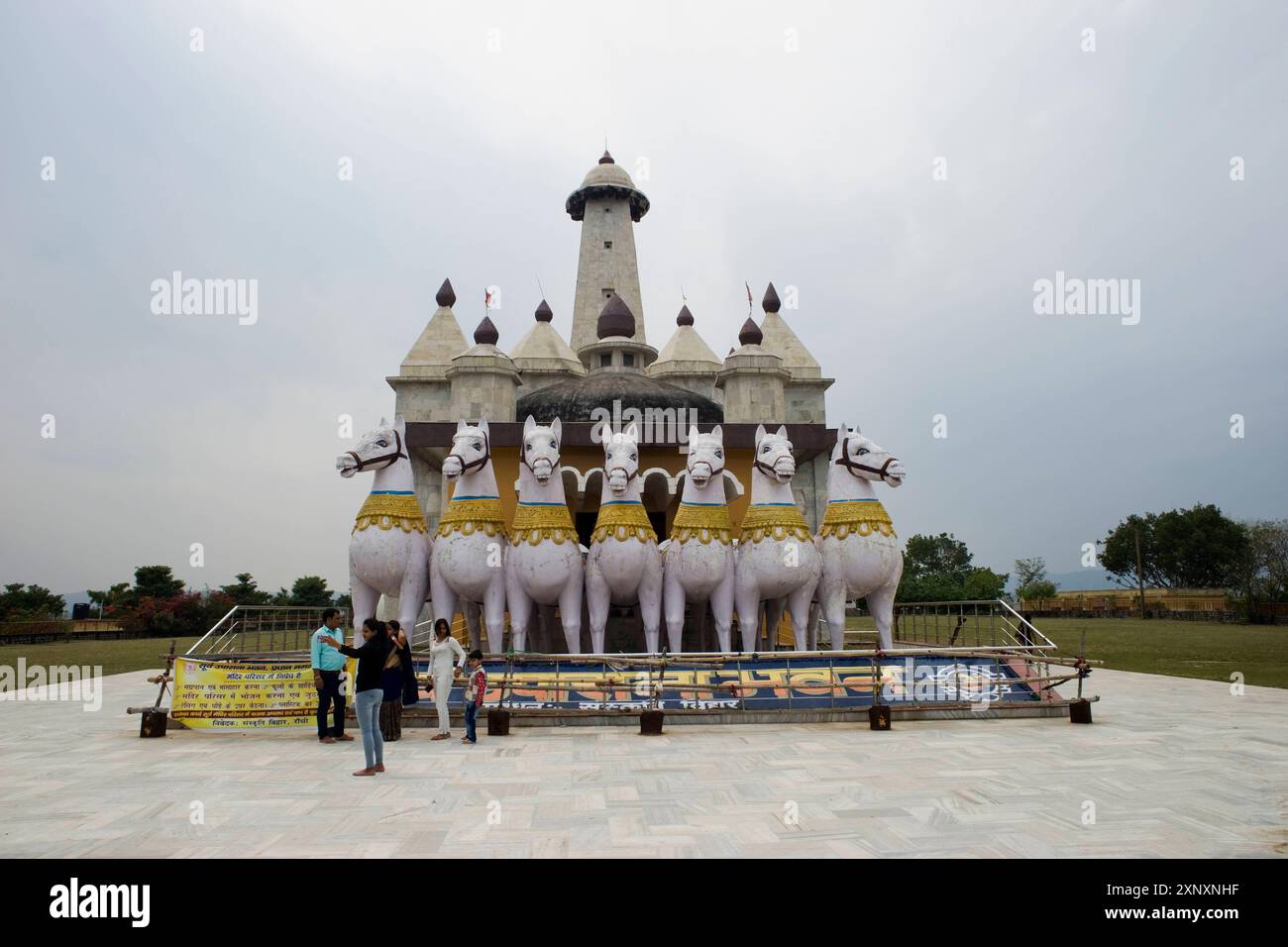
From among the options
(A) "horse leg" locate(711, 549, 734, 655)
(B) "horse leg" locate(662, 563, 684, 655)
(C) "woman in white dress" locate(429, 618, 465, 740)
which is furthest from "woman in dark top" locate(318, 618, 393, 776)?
(A) "horse leg" locate(711, 549, 734, 655)

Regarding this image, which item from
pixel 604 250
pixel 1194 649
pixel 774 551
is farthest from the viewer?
pixel 604 250

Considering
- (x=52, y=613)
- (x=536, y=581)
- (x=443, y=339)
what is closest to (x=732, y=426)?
(x=536, y=581)

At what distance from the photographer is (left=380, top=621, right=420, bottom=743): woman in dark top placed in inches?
346

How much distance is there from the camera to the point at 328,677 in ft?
29.6

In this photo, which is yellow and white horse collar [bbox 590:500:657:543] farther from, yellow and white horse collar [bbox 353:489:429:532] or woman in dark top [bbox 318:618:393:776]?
woman in dark top [bbox 318:618:393:776]

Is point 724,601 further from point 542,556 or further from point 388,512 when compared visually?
point 388,512

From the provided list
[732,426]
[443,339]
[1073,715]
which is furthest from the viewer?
[443,339]

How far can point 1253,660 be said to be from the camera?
20.4 meters

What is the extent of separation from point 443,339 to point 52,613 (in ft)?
83.2

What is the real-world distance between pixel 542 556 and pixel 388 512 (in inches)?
101

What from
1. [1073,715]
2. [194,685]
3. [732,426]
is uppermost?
[732,426]

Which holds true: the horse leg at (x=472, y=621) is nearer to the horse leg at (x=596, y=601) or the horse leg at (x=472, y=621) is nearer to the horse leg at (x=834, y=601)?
the horse leg at (x=596, y=601)

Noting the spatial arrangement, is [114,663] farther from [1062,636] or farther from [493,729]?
[1062,636]

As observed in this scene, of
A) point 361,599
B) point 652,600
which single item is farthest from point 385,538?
point 652,600
